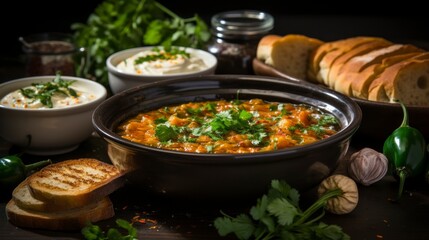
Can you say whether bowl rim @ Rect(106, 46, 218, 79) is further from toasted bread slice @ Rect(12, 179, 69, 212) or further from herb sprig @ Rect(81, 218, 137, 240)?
herb sprig @ Rect(81, 218, 137, 240)

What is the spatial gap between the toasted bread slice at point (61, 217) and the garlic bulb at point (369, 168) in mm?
1239


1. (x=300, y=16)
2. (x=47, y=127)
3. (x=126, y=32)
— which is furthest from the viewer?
(x=300, y=16)

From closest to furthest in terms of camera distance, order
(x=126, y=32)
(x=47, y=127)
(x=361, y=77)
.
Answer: (x=47, y=127) → (x=361, y=77) → (x=126, y=32)

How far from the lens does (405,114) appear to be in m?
3.84

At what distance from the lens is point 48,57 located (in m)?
5.23

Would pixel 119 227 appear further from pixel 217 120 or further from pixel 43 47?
pixel 43 47

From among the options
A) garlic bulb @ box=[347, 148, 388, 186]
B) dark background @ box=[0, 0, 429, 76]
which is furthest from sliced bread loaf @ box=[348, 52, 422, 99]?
dark background @ box=[0, 0, 429, 76]

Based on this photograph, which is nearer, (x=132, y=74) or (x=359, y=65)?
(x=359, y=65)

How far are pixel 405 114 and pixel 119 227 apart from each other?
5.15ft

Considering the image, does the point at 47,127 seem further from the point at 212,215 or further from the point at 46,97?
the point at 212,215

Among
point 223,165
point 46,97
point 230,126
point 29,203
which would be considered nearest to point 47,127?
point 46,97

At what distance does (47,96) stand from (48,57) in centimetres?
107

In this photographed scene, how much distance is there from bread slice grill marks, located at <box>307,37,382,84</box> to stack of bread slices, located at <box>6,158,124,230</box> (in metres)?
1.93

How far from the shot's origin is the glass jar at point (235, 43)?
5324 mm
